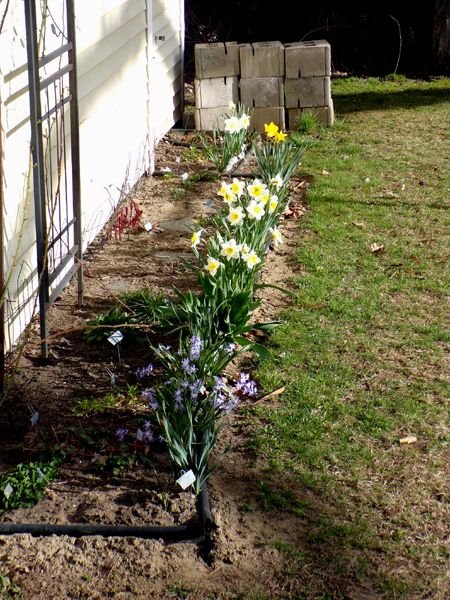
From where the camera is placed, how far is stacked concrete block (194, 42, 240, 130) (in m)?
9.16

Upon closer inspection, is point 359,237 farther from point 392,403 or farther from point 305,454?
point 305,454

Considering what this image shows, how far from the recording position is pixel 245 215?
5172 mm

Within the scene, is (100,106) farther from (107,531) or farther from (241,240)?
(107,531)

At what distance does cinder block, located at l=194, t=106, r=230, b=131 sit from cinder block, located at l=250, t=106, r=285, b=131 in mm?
285

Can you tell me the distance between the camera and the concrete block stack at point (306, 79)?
925 centimetres

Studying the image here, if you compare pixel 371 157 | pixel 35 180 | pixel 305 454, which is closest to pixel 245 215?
pixel 35 180

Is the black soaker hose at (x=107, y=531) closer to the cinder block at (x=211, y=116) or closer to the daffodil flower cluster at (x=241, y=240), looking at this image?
the daffodil flower cluster at (x=241, y=240)

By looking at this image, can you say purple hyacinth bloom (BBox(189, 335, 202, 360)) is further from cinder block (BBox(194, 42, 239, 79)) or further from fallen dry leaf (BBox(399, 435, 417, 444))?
cinder block (BBox(194, 42, 239, 79))

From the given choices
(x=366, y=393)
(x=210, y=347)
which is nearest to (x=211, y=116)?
(x=366, y=393)

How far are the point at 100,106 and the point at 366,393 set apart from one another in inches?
118

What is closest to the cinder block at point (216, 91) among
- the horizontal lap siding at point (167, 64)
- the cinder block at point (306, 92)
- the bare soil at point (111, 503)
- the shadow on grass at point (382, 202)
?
the horizontal lap siding at point (167, 64)

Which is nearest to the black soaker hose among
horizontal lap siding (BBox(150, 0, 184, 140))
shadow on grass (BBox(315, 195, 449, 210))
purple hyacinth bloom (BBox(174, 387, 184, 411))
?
purple hyacinth bloom (BBox(174, 387, 184, 411))

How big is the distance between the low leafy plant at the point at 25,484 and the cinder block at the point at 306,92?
21.2 ft

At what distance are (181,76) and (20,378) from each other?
6.26m
